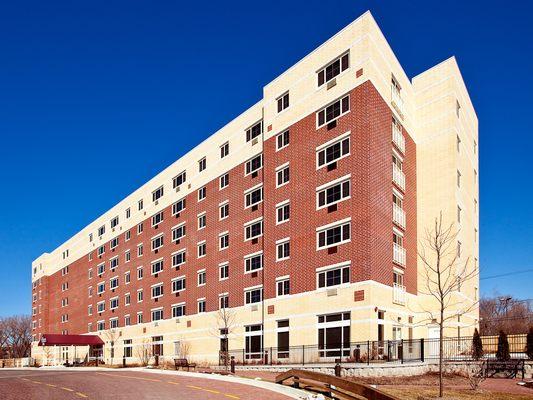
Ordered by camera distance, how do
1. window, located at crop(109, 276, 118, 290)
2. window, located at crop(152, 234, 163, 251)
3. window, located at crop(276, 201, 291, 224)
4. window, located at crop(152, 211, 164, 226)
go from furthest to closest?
window, located at crop(109, 276, 118, 290), window, located at crop(152, 211, 164, 226), window, located at crop(152, 234, 163, 251), window, located at crop(276, 201, 291, 224)

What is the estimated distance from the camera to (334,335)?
37.3 metres

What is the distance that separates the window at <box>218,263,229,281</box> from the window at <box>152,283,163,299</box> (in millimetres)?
13482

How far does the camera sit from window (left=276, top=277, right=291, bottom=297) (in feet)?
139

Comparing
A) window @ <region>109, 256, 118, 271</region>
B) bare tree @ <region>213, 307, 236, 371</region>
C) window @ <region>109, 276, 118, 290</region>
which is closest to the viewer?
bare tree @ <region>213, 307, 236, 371</region>

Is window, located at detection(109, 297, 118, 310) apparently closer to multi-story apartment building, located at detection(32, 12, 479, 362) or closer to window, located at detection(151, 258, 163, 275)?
window, located at detection(151, 258, 163, 275)

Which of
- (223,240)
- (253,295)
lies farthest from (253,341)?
(223,240)

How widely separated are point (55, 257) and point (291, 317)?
75.7 metres

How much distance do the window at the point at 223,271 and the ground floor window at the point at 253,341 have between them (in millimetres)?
6158

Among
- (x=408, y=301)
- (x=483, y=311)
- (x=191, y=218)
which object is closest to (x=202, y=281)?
(x=191, y=218)

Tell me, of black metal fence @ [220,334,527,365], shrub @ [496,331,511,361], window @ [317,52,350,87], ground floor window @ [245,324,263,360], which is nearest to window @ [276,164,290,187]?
window @ [317,52,350,87]

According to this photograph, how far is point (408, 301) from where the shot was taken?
41.1m

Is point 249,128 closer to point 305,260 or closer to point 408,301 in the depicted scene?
point 305,260

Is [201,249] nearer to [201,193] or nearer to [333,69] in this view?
[201,193]

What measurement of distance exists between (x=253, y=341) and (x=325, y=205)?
13589 mm
